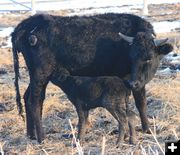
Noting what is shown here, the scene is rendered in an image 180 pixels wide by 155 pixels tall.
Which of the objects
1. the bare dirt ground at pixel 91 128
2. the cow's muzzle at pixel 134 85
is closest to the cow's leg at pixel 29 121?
the bare dirt ground at pixel 91 128

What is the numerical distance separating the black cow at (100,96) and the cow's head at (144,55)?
251 mm

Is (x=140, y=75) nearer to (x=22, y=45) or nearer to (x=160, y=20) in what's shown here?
(x=22, y=45)

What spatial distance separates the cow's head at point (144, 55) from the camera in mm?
7180

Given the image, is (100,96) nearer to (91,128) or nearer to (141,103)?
(91,128)

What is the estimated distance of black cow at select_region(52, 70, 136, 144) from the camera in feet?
23.6

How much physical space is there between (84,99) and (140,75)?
0.93 m

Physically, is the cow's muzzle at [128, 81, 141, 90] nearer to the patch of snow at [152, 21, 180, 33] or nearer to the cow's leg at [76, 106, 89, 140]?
the cow's leg at [76, 106, 89, 140]

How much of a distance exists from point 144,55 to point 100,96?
2.82ft

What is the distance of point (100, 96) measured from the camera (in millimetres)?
7348

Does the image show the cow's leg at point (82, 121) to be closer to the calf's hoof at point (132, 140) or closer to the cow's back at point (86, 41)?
the cow's back at point (86, 41)

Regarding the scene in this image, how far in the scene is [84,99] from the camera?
753 cm

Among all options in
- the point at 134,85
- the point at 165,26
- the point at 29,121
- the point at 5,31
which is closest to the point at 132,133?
the point at 134,85

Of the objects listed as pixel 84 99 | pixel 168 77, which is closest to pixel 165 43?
pixel 84 99

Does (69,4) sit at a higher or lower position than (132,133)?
lower
